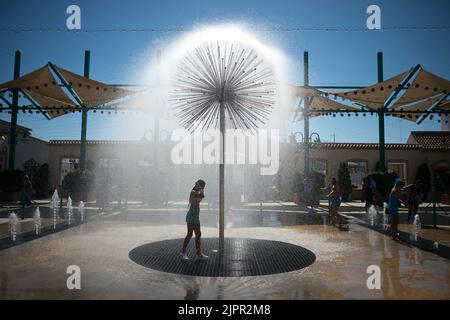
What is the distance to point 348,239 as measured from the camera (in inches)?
338

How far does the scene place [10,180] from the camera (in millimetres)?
17375

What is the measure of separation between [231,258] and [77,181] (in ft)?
42.0

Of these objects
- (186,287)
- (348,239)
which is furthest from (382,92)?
(186,287)

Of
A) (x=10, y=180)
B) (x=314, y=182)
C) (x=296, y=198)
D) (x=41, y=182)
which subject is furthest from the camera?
(x=41, y=182)

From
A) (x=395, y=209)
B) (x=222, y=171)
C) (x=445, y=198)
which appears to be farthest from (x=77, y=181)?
(x=445, y=198)

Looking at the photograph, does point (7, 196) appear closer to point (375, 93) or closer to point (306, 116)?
point (306, 116)

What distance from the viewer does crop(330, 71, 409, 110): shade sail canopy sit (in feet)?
46.3

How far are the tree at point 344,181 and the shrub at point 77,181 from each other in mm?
16135

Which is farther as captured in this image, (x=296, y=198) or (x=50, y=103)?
(x=296, y=198)

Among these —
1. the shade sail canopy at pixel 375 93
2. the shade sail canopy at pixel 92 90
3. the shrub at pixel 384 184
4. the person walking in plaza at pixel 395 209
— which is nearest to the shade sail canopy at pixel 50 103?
the shade sail canopy at pixel 92 90

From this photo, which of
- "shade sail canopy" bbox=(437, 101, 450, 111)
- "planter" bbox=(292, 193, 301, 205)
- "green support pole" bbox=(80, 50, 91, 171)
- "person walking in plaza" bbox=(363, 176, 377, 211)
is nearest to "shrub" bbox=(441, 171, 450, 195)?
"shade sail canopy" bbox=(437, 101, 450, 111)

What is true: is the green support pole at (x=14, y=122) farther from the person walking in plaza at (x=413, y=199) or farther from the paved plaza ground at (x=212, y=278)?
the person walking in plaza at (x=413, y=199)

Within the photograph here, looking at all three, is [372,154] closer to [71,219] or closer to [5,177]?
[71,219]

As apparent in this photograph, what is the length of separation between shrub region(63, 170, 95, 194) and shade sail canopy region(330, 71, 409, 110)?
13142 mm
